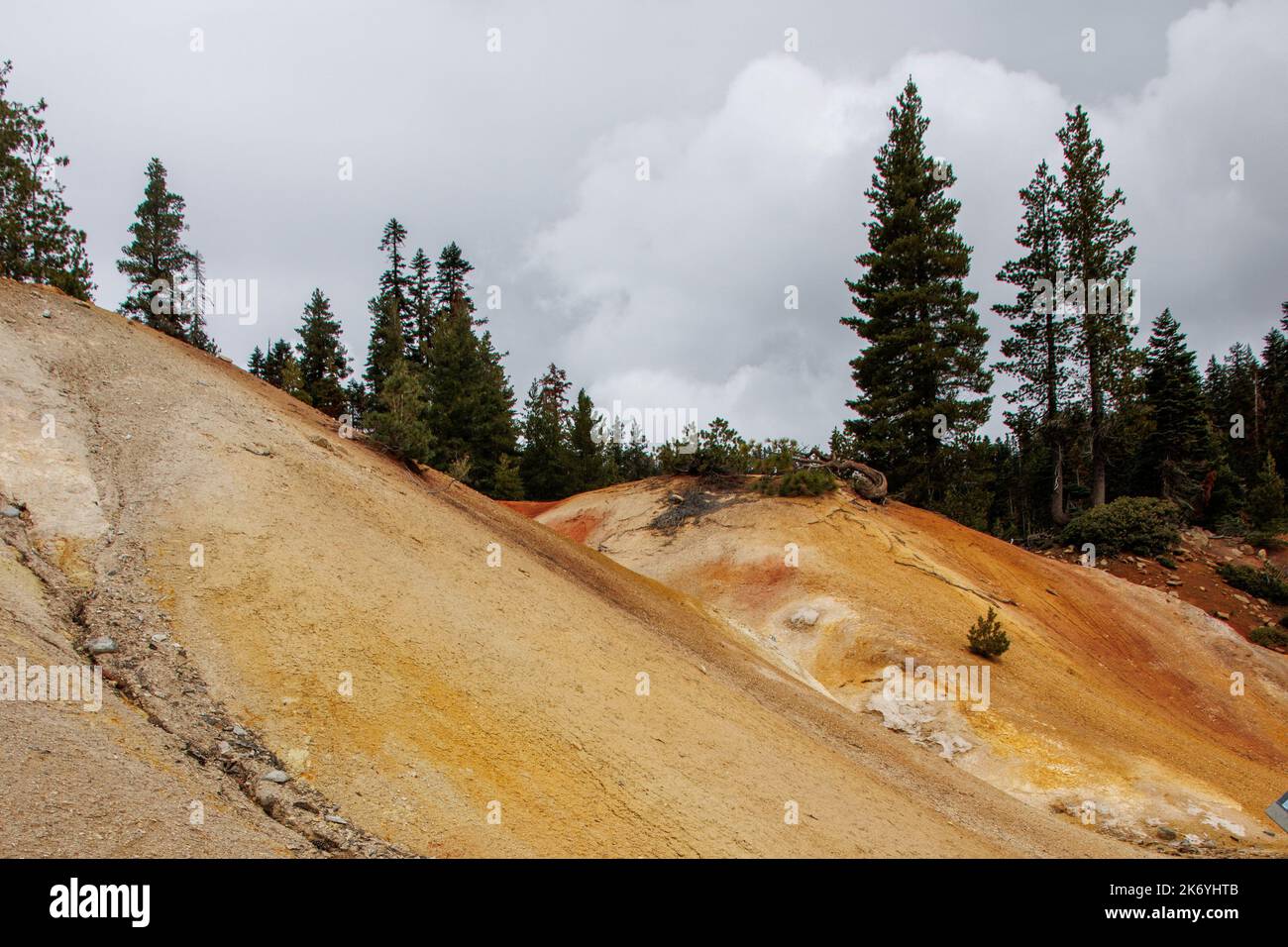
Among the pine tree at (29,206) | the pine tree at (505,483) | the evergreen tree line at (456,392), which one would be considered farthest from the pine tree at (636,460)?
the pine tree at (29,206)

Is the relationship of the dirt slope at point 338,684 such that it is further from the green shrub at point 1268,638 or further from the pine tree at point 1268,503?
the pine tree at point 1268,503

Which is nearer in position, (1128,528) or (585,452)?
(1128,528)

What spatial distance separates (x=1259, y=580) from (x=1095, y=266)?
17778 mm

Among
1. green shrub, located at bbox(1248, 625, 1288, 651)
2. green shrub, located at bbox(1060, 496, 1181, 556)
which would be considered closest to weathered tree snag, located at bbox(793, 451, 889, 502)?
green shrub, located at bbox(1060, 496, 1181, 556)

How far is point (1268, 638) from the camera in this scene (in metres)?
24.8

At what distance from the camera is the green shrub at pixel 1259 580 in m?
28.5

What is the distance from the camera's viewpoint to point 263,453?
10086mm

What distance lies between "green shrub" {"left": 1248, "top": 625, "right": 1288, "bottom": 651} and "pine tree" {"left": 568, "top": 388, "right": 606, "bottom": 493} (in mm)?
34493

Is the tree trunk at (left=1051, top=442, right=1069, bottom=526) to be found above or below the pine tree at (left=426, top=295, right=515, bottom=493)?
below

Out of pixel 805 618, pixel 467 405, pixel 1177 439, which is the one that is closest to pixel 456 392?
pixel 467 405

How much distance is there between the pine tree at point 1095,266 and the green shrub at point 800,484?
2159 cm

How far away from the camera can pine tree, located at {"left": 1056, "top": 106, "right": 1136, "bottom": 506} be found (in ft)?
119

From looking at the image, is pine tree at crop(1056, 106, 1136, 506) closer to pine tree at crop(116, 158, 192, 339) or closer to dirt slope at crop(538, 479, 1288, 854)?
dirt slope at crop(538, 479, 1288, 854)

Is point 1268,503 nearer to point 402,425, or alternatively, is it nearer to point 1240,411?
point 1240,411
